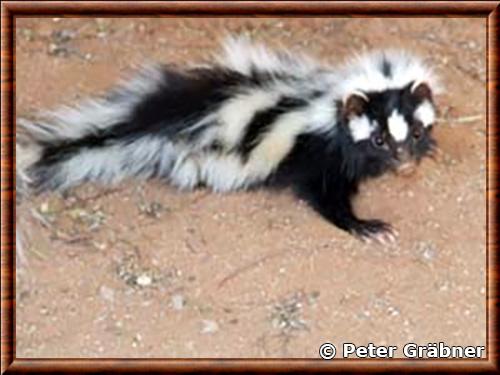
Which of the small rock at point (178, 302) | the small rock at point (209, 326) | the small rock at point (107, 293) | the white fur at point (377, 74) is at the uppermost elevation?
the white fur at point (377, 74)

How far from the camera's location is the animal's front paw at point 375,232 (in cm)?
498

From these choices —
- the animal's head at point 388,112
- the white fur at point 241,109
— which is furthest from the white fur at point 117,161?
the animal's head at point 388,112

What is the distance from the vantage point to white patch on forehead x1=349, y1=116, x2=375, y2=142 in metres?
5.07

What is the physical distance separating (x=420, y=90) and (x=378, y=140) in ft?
0.92

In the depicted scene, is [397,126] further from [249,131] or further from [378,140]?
[249,131]

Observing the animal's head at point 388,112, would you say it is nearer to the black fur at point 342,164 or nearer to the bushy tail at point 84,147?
the black fur at point 342,164

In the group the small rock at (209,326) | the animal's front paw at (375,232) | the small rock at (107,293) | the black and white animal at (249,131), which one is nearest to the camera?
the small rock at (209,326)

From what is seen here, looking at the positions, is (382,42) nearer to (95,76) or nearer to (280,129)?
(280,129)

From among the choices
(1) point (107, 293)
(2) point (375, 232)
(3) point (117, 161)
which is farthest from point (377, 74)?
(1) point (107, 293)

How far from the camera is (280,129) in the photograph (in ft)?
16.9

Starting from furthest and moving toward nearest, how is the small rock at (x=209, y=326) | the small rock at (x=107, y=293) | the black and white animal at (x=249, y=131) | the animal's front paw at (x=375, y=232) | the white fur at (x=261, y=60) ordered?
the white fur at (x=261, y=60) → the black and white animal at (x=249, y=131) → the animal's front paw at (x=375, y=232) → the small rock at (x=107, y=293) → the small rock at (x=209, y=326)

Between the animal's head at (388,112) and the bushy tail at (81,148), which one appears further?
the bushy tail at (81,148)

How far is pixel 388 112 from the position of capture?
501 cm

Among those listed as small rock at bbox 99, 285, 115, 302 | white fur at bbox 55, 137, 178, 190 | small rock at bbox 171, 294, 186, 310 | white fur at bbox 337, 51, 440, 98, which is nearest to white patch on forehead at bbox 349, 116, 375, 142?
white fur at bbox 337, 51, 440, 98
